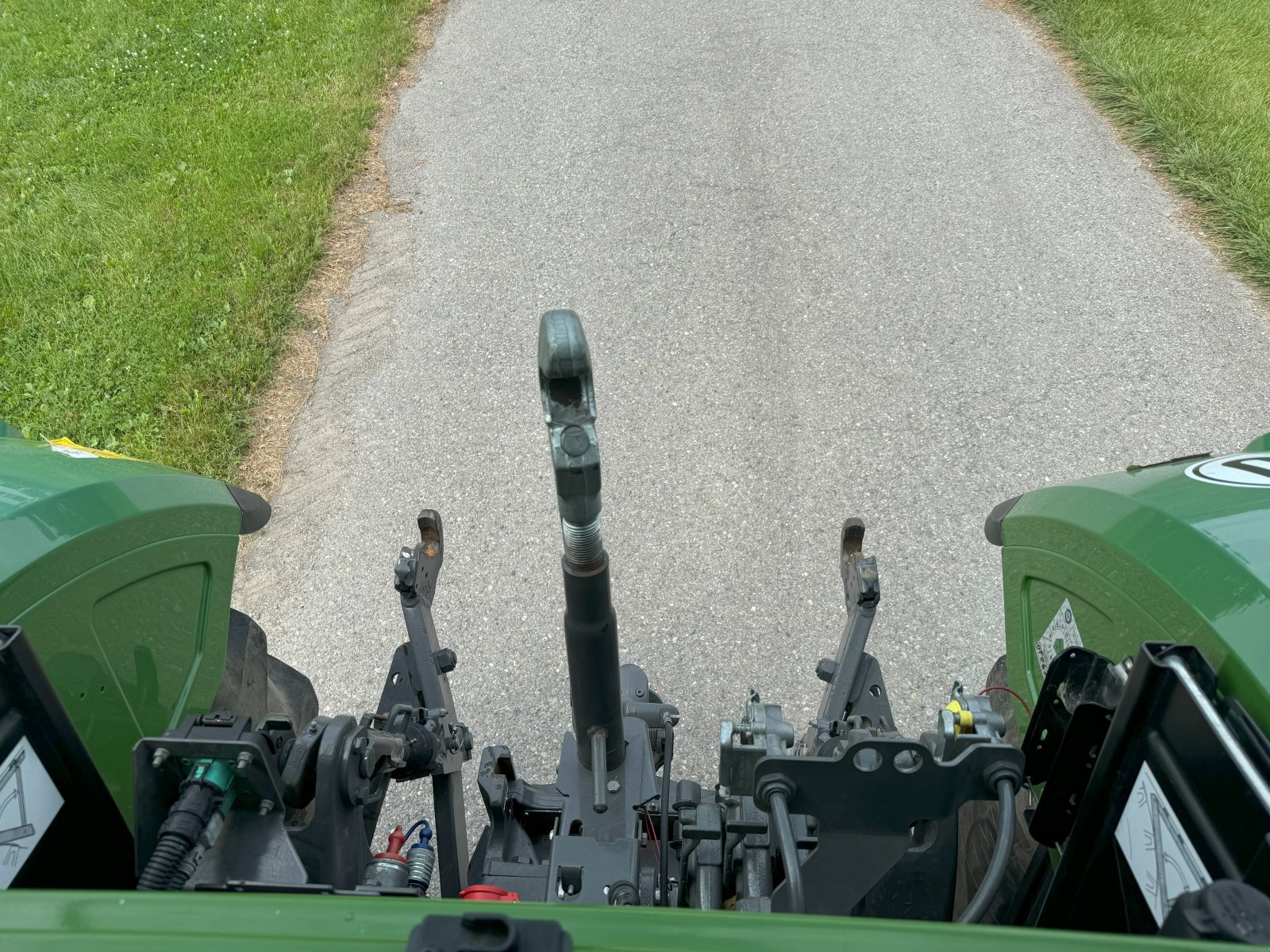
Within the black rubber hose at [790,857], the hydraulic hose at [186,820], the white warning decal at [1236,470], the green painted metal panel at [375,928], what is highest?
the green painted metal panel at [375,928]

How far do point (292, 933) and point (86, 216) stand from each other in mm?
5913

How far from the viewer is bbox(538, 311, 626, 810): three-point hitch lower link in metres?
1.03

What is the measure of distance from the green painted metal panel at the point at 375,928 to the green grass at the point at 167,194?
359 centimetres

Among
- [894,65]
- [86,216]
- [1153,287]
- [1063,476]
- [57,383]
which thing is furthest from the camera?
[894,65]

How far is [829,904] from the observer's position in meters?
1.63

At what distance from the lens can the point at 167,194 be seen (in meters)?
5.77

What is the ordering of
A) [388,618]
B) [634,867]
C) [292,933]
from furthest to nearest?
1. [388,618]
2. [634,867]
3. [292,933]

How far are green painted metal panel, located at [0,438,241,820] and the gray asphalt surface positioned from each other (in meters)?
1.31

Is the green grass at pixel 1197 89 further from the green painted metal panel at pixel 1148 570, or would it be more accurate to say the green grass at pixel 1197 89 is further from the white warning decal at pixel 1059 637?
the white warning decal at pixel 1059 637

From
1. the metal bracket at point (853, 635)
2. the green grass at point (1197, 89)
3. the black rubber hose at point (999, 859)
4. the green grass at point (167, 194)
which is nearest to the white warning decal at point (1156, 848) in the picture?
the black rubber hose at point (999, 859)

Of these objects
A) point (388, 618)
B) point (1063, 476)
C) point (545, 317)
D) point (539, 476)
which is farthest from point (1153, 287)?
point (545, 317)

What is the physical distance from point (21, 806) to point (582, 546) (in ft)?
2.76

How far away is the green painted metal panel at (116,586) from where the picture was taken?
161 cm

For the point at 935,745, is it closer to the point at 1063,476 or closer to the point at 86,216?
the point at 1063,476
